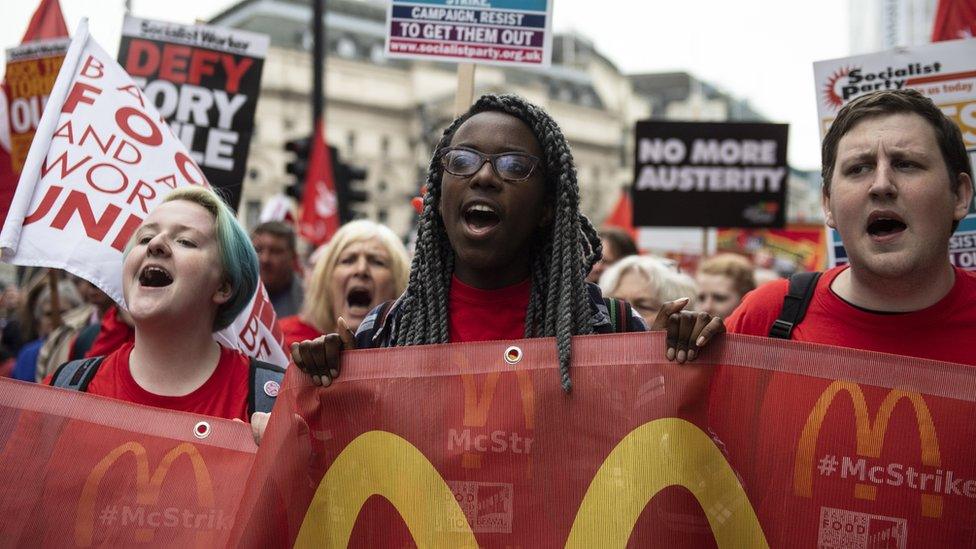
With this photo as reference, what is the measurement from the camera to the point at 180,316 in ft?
9.71

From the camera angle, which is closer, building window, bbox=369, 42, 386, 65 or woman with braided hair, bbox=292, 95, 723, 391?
woman with braided hair, bbox=292, 95, 723, 391

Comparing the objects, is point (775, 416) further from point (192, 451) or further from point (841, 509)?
point (192, 451)

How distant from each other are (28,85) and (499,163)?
3.54m

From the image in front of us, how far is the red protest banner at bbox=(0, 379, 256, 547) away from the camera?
2545 millimetres

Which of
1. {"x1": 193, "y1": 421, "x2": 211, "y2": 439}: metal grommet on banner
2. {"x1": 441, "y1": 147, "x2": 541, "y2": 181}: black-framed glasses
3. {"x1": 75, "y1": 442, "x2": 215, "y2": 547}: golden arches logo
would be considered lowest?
{"x1": 75, "y1": 442, "x2": 215, "y2": 547}: golden arches logo

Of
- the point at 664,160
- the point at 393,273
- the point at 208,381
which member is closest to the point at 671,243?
the point at 664,160

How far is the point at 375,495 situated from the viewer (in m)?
2.38

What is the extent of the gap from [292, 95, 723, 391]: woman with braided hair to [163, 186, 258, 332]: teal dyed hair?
2.21 ft

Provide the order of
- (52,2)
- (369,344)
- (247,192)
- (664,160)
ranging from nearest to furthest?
(369,344) < (52,2) < (664,160) < (247,192)

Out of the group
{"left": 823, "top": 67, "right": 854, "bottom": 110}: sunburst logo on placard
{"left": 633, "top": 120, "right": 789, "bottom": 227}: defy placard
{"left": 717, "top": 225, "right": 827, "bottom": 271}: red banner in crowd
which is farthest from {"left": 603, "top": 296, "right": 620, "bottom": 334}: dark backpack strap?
{"left": 717, "top": 225, "right": 827, "bottom": 271}: red banner in crowd

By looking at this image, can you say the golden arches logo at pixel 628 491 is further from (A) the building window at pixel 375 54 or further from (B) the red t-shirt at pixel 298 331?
(A) the building window at pixel 375 54

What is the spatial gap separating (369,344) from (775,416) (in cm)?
93

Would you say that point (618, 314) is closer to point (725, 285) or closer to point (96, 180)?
point (96, 180)

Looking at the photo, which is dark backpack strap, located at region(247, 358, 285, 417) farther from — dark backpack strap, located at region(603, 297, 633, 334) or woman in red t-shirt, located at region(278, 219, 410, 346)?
woman in red t-shirt, located at region(278, 219, 410, 346)
